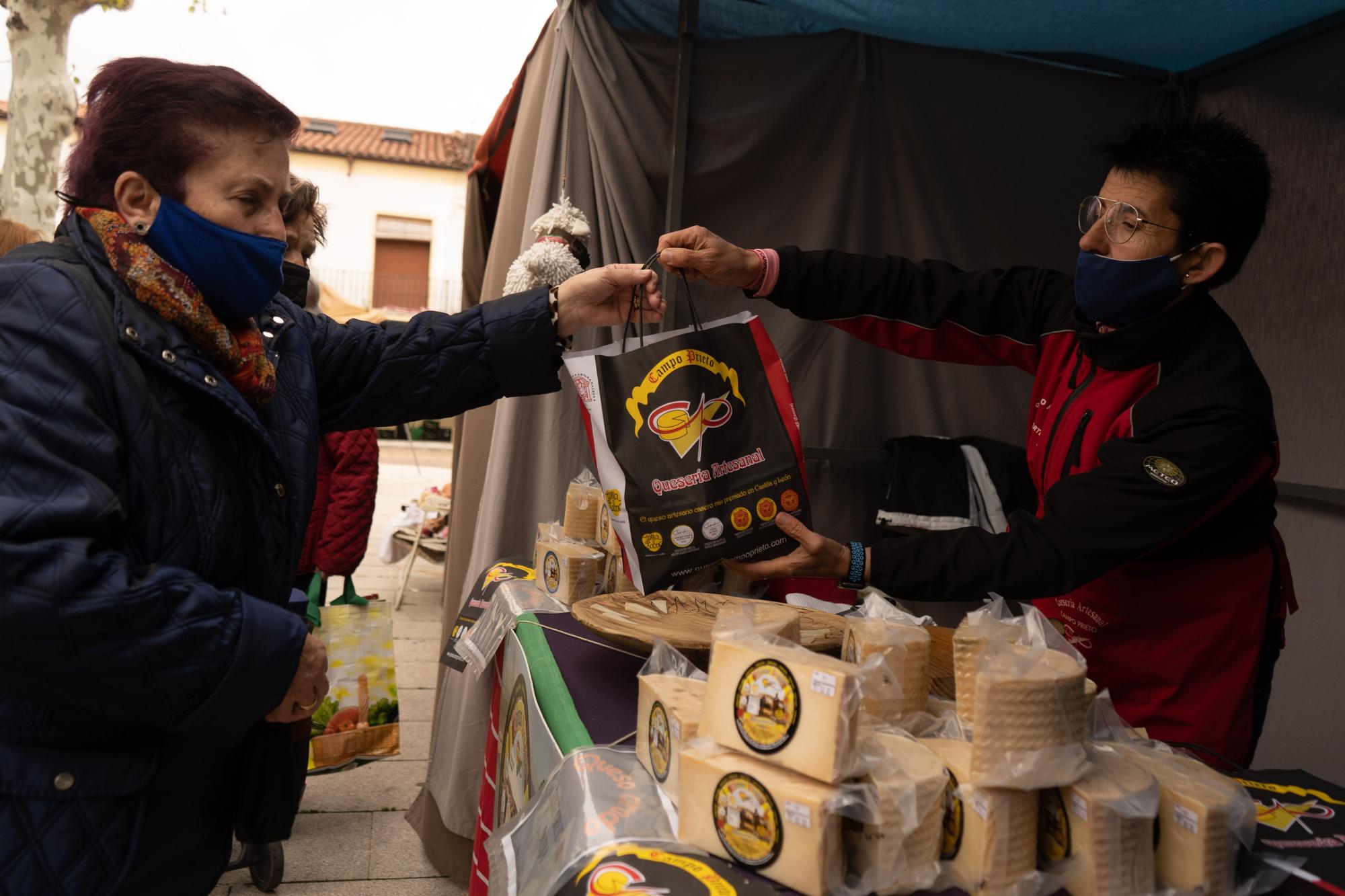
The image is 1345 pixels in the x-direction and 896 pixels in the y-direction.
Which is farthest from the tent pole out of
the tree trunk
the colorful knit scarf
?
the tree trunk

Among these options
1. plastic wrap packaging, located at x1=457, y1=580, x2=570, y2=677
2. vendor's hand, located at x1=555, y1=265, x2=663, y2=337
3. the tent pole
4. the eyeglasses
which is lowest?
plastic wrap packaging, located at x1=457, y1=580, x2=570, y2=677

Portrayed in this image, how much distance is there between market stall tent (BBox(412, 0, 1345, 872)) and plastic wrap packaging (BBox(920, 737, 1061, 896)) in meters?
2.34

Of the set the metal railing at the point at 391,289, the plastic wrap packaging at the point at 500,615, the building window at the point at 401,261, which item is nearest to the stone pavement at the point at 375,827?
the plastic wrap packaging at the point at 500,615

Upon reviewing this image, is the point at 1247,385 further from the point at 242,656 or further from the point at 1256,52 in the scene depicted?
the point at 1256,52

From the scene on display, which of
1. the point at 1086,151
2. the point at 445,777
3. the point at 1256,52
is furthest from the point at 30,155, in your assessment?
the point at 1256,52

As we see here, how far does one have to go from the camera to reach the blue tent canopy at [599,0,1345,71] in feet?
9.84

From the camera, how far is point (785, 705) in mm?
1042

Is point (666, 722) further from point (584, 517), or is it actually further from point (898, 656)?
point (584, 517)

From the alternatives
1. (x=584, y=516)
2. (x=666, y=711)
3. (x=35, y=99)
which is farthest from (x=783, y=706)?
(x=35, y=99)

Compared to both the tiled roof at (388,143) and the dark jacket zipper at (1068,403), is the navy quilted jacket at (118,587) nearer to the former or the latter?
the dark jacket zipper at (1068,403)

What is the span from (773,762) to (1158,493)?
3.57 ft

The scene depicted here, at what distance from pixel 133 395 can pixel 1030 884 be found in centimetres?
131

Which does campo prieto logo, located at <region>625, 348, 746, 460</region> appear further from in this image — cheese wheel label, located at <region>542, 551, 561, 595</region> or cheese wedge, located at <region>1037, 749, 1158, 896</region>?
cheese wedge, located at <region>1037, 749, 1158, 896</region>

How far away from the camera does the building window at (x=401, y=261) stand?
1156 inches
